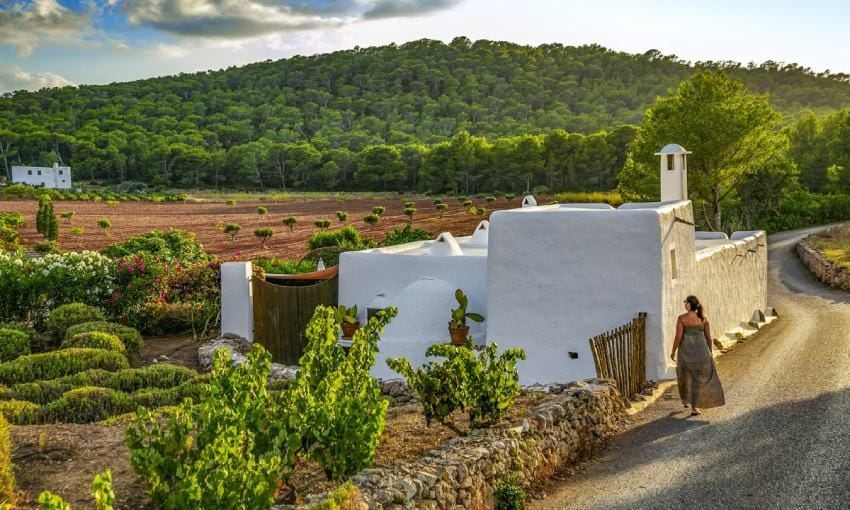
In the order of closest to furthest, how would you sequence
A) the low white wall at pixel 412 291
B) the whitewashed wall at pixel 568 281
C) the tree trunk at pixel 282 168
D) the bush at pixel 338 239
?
the whitewashed wall at pixel 568 281
the low white wall at pixel 412 291
the bush at pixel 338 239
the tree trunk at pixel 282 168

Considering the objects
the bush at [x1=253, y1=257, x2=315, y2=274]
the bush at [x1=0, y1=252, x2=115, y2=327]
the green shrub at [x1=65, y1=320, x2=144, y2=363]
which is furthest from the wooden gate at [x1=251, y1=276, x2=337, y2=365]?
the bush at [x1=253, y1=257, x2=315, y2=274]

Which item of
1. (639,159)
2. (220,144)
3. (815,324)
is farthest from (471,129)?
(815,324)

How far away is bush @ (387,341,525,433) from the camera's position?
7.53 m

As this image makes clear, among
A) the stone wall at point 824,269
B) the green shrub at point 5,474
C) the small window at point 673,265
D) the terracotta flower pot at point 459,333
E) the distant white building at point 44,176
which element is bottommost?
the stone wall at point 824,269

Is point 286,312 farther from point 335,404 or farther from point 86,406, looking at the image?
point 335,404

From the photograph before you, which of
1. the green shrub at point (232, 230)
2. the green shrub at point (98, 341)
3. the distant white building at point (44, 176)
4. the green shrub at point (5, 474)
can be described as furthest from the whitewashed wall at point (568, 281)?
the distant white building at point (44, 176)

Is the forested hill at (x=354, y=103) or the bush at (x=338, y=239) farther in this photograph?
the forested hill at (x=354, y=103)

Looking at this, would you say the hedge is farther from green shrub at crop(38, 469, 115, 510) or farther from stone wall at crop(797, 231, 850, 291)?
stone wall at crop(797, 231, 850, 291)

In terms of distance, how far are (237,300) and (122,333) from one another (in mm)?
2380

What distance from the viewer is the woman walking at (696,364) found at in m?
9.09

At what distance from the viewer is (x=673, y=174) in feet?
50.7

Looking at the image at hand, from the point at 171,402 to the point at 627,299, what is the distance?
6749 mm

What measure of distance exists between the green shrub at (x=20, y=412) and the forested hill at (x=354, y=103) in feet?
281

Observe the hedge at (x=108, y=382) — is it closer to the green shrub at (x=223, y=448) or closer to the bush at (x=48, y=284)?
the green shrub at (x=223, y=448)
